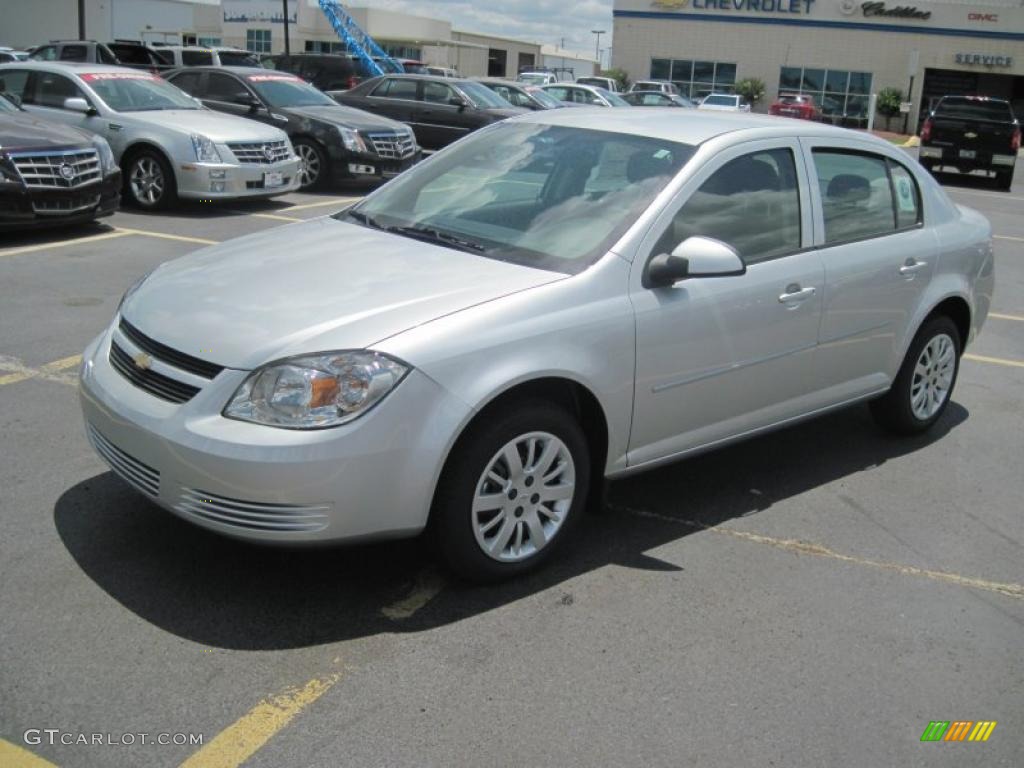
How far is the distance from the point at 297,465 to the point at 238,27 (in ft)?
227

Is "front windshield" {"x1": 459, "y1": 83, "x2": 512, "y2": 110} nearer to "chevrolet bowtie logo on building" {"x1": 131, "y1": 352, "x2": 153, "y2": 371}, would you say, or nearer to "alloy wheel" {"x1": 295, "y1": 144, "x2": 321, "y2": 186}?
"alloy wheel" {"x1": 295, "y1": 144, "x2": 321, "y2": 186}

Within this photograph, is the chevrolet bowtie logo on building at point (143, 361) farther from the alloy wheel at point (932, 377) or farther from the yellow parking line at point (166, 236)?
the yellow parking line at point (166, 236)

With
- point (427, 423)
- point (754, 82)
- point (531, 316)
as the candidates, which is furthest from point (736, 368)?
point (754, 82)

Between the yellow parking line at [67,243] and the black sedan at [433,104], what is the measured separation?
894 cm

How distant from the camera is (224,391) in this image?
11.5 ft

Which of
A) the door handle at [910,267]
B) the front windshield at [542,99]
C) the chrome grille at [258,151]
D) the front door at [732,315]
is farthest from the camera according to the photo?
the front windshield at [542,99]

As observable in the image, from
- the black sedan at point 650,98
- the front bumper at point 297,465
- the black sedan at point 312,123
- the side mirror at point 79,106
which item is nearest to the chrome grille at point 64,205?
the side mirror at point 79,106

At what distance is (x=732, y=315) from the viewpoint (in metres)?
4.48

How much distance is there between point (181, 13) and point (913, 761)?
75.1 m

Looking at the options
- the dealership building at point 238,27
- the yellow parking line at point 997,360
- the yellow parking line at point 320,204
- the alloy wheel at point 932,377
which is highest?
the dealership building at point 238,27

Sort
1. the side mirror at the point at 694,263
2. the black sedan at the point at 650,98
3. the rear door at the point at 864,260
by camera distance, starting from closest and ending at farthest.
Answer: the side mirror at the point at 694,263 → the rear door at the point at 864,260 → the black sedan at the point at 650,98

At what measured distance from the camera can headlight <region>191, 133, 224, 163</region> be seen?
1179cm

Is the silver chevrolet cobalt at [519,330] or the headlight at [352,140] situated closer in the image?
the silver chevrolet cobalt at [519,330]

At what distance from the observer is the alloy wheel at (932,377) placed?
5.81 m
